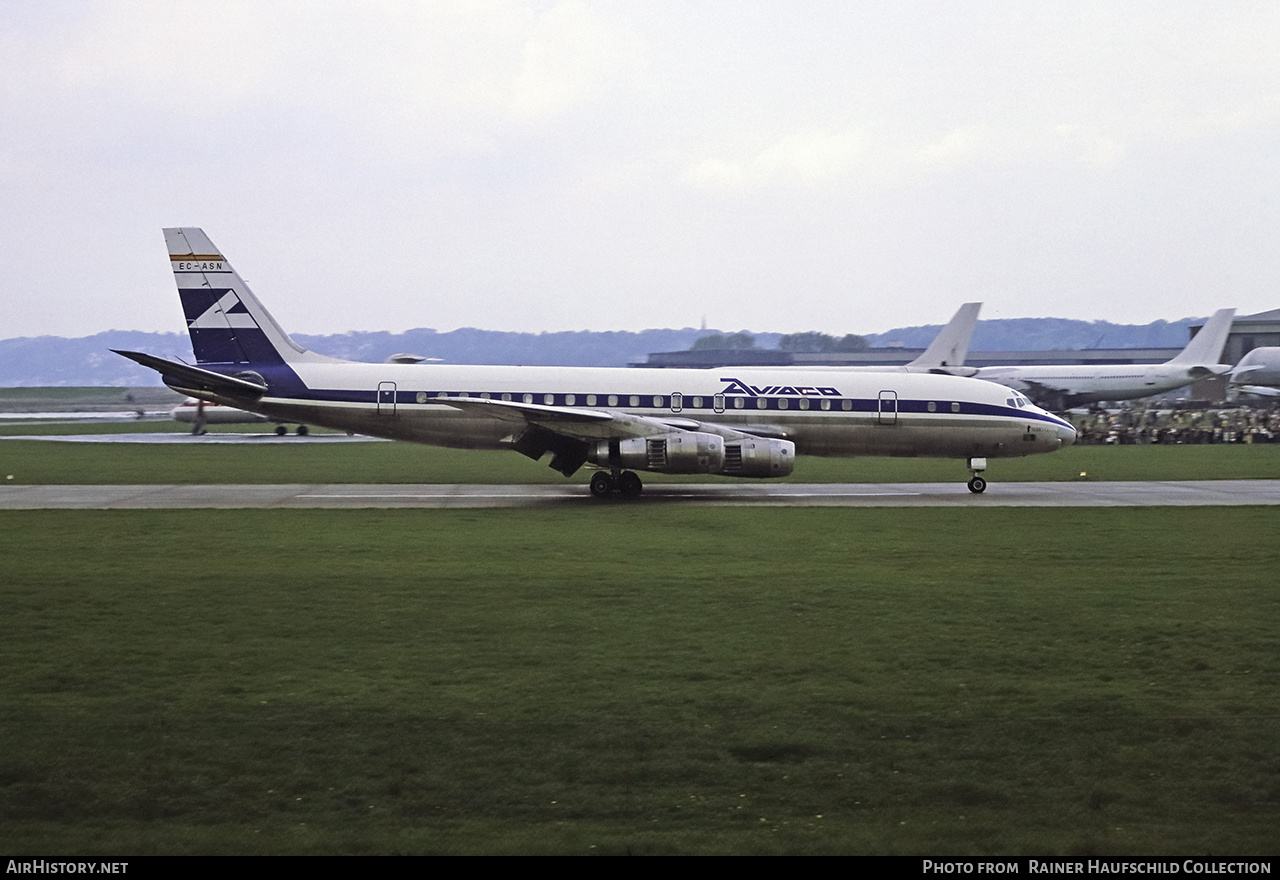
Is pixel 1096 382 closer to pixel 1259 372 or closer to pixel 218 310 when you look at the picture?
pixel 1259 372

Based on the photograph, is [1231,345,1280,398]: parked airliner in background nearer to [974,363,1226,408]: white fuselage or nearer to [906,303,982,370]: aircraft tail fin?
[974,363,1226,408]: white fuselage

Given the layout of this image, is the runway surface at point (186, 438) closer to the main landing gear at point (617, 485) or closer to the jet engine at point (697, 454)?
the main landing gear at point (617, 485)

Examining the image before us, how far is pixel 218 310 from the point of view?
29422mm

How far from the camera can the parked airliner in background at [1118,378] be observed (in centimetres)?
7381

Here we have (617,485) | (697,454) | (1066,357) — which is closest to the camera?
(697,454)

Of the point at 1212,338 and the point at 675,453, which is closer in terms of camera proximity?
the point at 675,453

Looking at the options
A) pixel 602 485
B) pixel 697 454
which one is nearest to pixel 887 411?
pixel 697 454


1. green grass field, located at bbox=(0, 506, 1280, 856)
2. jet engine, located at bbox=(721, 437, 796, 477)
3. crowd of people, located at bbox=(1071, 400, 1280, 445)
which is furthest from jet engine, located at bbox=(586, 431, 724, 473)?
crowd of people, located at bbox=(1071, 400, 1280, 445)

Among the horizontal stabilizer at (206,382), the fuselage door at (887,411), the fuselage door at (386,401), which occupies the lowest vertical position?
the fuselage door at (887,411)

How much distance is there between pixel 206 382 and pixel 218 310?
2210mm

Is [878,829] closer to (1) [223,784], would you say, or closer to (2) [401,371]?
(1) [223,784]

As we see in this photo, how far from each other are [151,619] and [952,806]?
30.4 feet

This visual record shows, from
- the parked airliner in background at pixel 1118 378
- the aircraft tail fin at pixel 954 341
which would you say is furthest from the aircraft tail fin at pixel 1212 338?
the aircraft tail fin at pixel 954 341

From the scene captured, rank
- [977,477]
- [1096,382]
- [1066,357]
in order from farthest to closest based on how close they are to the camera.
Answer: [1066,357]
[1096,382]
[977,477]
